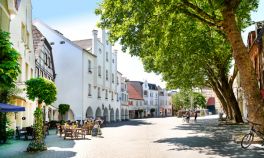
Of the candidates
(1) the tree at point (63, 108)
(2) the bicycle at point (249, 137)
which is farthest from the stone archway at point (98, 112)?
(2) the bicycle at point (249, 137)

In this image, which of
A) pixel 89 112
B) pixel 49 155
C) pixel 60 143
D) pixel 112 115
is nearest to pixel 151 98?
pixel 112 115

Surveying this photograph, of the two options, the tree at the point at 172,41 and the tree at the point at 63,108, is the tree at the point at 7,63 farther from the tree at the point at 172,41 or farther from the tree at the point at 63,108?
the tree at the point at 63,108

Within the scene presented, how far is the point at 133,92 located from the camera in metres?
96.9

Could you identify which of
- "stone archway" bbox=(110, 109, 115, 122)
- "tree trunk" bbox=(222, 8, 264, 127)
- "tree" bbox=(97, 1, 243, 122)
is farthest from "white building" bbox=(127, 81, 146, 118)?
"tree trunk" bbox=(222, 8, 264, 127)

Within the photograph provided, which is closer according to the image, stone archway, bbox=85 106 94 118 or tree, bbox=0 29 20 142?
tree, bbox=0 29 20 142

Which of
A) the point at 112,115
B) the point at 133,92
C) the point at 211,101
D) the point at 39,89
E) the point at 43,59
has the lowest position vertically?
the point at 112,115

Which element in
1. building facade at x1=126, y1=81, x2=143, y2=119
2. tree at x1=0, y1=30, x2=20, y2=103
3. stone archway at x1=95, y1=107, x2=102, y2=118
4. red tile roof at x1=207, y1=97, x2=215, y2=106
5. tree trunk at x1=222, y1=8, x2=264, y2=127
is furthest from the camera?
red tile roof at x1=207, y1=97, x2=215, y2=106

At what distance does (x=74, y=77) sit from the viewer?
48.7m

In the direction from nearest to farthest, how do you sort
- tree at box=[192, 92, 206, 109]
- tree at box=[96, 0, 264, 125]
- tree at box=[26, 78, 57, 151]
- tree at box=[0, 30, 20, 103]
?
1. tree at box=[0, 30, 20, 103]
2. tree at box=[26, 78, 57, 151]
3. tree at box=[96, 0, 264, 125]
4. tree at box=[192, 92, 206, 109]

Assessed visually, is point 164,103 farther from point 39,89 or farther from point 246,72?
point 39,89

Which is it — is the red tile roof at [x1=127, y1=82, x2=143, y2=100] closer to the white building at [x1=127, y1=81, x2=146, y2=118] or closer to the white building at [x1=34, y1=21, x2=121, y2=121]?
the white building at [x1=127, y1=81, x2=146, y2=118]

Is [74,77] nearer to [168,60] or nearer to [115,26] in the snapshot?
[168,60]

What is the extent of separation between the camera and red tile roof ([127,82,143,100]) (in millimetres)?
94175

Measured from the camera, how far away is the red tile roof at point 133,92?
9418 centimetres
